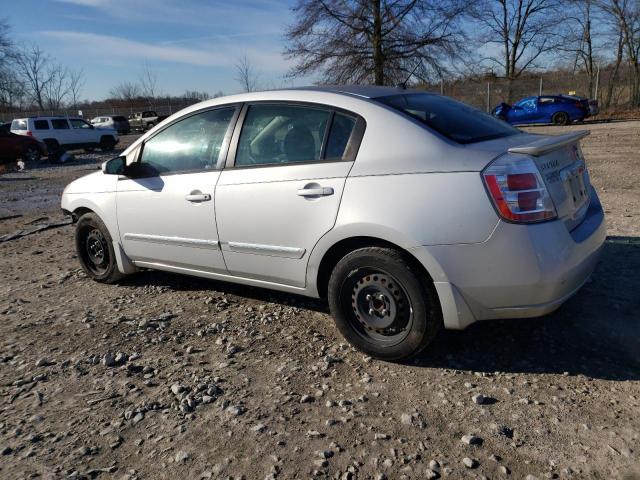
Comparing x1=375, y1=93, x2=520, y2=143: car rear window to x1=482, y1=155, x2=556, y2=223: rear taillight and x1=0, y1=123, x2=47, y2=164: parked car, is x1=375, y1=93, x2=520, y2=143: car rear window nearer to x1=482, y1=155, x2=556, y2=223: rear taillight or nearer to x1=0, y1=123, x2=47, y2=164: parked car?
x1=482, y1=155, x2=556, y2=223: rear taillight

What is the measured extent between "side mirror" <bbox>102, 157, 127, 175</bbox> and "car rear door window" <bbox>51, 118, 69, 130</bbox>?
21690 mm

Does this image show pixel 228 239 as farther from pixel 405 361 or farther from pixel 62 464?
pixel 62 464

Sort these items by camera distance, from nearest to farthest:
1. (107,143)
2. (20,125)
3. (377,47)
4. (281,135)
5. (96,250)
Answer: (281,135) → (96,250) → (20,125) → (377,47) → (107,143)

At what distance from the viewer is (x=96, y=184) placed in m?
4.84

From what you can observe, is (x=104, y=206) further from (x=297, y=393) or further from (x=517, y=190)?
(x=517, y=190)

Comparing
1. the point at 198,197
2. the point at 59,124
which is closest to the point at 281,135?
the point at 198,197

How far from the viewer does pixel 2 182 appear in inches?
595

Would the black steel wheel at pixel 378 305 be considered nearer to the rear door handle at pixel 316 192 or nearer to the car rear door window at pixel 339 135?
the rear door handle at pixel 316 192

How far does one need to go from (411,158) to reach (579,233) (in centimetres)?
107

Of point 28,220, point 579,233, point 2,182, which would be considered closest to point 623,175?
point 579,233

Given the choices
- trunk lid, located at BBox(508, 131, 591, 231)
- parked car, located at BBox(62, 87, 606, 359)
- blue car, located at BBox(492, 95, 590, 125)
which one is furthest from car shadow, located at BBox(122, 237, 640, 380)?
blue car, located at BBox(492, 95, 590, 125)

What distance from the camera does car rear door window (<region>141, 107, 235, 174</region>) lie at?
401 centimetres

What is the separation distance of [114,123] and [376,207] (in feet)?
128

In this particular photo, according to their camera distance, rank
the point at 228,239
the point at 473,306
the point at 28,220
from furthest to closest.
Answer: the point at 28,220, the point at 228,239, the point at 473,306
